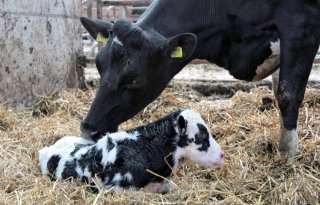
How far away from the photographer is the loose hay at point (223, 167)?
3486 mm

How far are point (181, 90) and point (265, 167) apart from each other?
3540 mm

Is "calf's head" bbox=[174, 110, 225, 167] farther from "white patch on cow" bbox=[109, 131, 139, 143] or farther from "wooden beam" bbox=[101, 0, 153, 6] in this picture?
"wooden beam" bbox=[101, 0, 153, 6]

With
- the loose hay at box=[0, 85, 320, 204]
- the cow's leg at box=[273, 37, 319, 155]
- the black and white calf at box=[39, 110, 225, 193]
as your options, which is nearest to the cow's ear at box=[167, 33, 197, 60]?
the black and white calf at box=[39, 110, 225, 193]

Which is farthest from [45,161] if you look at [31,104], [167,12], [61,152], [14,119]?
[31,104]

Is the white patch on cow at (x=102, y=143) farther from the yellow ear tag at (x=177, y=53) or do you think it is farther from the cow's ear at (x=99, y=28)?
the cow's ear at (x=99, y=28)

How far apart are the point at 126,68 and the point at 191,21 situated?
81 cm

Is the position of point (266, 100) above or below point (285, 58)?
below

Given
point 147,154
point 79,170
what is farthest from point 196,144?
point 79,170

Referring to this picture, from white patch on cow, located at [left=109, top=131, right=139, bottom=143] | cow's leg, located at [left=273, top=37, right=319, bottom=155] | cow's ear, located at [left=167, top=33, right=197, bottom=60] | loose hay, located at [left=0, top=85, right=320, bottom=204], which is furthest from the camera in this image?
cow's leg, located at [left=273, top=37, right=319, bottom=155]

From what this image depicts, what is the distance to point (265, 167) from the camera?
13.4 feet

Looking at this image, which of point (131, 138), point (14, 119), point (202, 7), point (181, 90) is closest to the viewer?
point (131, 138)

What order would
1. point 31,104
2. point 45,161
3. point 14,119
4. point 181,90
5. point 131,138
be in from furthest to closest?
point 181,90
point 31,104
point 14,119
point 45,161
point 131,138

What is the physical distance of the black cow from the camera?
→ 3.88 meters

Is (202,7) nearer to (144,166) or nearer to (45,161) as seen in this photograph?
(144,166)
